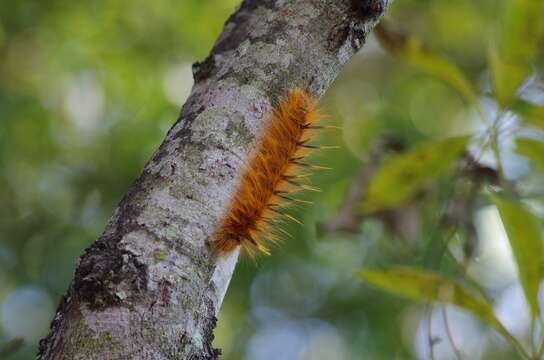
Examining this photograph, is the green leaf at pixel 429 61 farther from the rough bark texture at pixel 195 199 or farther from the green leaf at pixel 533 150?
the rough bark texture at pixel 195 199

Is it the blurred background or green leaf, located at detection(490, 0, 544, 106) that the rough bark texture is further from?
the blurred background

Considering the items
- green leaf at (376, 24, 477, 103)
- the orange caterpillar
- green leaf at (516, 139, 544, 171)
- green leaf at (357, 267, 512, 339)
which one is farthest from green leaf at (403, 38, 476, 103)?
the orange caterpillar

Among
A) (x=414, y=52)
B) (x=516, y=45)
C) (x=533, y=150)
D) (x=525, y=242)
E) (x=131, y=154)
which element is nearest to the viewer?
(x=525, y=242)

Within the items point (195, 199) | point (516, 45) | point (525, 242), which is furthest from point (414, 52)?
point (195, 199)

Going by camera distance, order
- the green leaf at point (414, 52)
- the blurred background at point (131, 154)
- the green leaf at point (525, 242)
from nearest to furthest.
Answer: the green leaf at point (525, 242), the green leaf at point (414, 52), the blurred background at point (131, 154)

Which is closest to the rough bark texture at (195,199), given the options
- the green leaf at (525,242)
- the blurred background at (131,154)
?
the green leaf at (525,242)

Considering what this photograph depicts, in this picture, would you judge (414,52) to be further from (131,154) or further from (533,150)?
(131,154)
